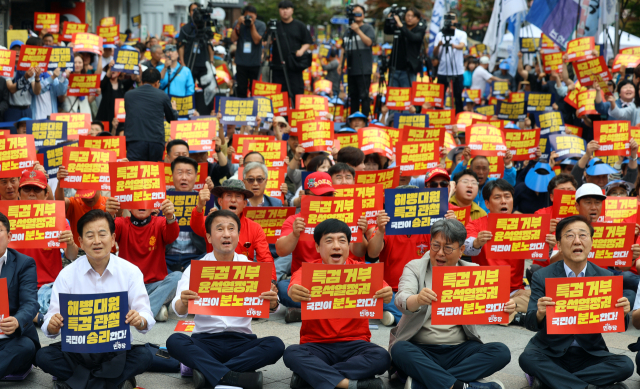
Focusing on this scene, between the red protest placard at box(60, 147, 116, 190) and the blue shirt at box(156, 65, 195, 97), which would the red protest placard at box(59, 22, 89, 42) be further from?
the red protest placard at box(60, 147, 116, 190)

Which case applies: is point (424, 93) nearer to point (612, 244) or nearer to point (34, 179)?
point (612, 244)

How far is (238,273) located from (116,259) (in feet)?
2.68

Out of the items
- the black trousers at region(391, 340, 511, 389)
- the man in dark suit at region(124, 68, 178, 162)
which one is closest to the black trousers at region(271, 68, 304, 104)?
the man in dark suit at region(124, 68, 178, 162)

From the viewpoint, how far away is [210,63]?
1339 centimetres

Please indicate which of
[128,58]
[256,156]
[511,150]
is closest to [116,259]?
[256,156]

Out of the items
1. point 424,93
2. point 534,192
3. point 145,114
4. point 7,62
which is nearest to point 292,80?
point 424,93

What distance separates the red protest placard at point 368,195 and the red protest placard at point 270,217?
67 cm

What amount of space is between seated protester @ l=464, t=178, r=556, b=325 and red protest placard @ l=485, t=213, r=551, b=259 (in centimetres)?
11

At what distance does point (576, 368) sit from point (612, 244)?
1540 mm

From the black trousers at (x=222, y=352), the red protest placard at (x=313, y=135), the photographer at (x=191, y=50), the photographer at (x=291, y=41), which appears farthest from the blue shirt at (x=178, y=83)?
the black trousers at (x=222, y=352)

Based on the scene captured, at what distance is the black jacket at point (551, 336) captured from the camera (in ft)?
16.0

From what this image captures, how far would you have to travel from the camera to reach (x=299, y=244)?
6.47m

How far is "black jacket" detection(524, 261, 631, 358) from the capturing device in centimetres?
486

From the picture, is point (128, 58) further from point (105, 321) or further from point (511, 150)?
point (105, 321)
